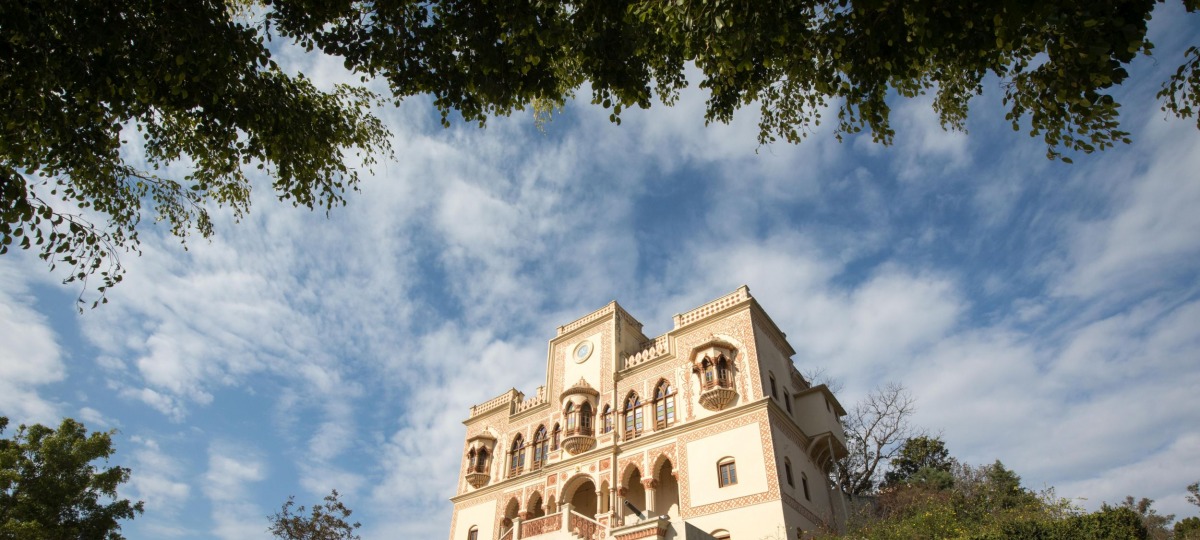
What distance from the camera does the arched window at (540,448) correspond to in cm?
2425

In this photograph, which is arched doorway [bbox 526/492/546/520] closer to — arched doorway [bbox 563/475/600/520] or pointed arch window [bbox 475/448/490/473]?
arched doorway [bbox 563/475/600/520]

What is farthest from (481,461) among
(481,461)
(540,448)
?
(540,448)

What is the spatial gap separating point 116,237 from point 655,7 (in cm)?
809

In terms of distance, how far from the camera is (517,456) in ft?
83.2

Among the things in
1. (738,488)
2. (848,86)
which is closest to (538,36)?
(848,86)

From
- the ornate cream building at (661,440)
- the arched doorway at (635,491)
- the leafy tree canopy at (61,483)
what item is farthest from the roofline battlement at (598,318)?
the leafy tree canopy at (61,483)

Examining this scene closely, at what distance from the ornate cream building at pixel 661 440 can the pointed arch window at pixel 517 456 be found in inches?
1.8

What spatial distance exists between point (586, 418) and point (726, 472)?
604 cm

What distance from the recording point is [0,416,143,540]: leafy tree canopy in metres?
18.7

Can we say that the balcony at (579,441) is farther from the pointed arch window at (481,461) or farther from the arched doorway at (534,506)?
the pointed arch window at (481,461)

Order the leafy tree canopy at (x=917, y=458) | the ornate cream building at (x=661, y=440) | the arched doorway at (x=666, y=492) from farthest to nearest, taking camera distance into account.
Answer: the leafy tree canopy at (x=917, y=458), the arched doorway at (x=666, y=492), the ornate cream building at (x=661, y=440)

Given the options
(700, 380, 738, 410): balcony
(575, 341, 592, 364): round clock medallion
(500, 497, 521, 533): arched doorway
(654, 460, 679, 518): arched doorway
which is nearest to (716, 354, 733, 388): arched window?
(700, 380, 738, 410): balcony

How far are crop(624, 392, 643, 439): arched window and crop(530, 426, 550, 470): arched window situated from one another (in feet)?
12.2

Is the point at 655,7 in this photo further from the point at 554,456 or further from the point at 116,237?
the point at 554,456
